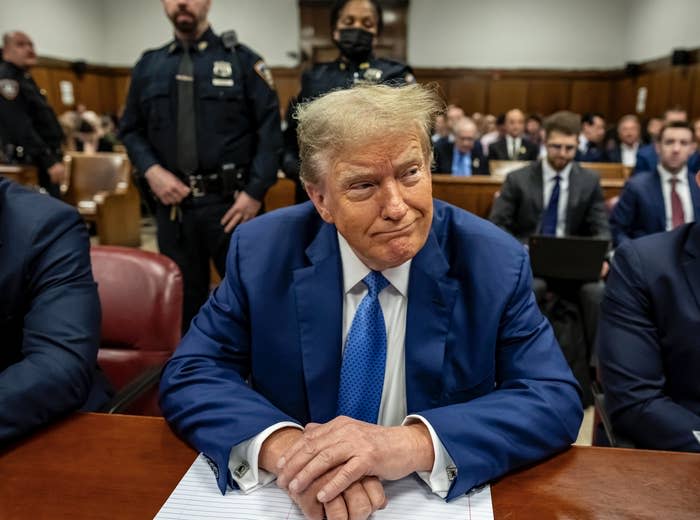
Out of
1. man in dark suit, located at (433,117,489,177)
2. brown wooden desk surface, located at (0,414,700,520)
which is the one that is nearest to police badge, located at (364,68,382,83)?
brown wooden desk surface, located at (0,414,700,520)

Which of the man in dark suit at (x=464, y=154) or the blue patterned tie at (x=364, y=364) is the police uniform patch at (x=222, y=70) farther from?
the man in dark suit at (x=464, y=154)

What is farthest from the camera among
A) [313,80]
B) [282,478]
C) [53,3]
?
[53,3]

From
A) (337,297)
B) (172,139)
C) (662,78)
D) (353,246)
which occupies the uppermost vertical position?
(662,78)

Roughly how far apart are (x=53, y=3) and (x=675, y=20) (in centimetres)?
1129

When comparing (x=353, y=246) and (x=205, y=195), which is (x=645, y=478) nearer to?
(x=353, y=246)

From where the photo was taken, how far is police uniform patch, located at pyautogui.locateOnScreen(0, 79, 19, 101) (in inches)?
207

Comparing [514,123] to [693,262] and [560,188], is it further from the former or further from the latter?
[693,262]

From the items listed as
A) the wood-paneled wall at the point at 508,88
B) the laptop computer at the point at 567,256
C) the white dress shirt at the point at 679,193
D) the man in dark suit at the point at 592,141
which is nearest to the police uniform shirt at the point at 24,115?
the laptop computer at the point at 567,256

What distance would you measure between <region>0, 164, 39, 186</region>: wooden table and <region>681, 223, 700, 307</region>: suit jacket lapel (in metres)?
4.84

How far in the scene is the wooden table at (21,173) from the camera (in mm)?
4883

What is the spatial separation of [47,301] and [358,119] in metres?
0.80

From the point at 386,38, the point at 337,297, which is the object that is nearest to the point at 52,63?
the point at 386,38

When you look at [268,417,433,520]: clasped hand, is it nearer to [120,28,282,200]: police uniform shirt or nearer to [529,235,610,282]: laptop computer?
[120,28,282,200]: police uniform shirt

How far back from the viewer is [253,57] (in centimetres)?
293
